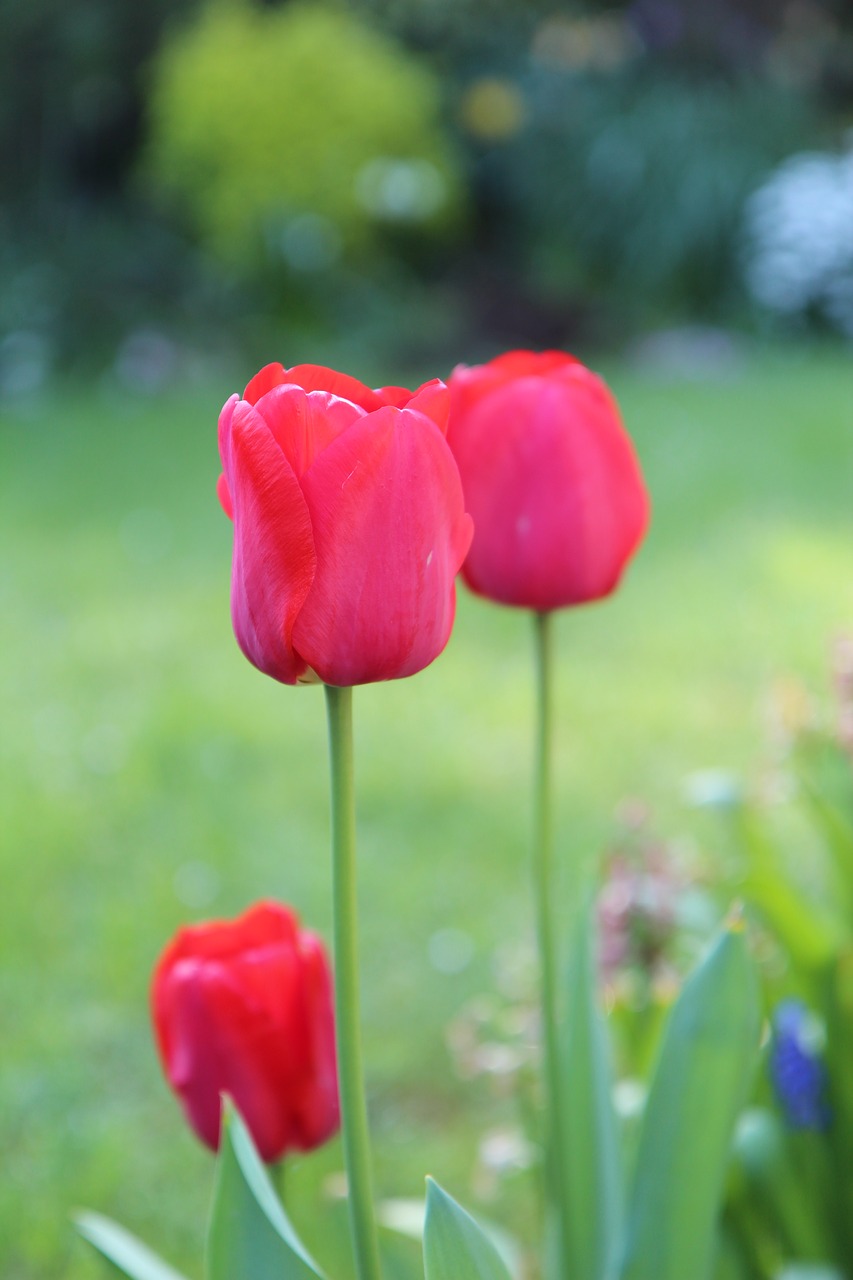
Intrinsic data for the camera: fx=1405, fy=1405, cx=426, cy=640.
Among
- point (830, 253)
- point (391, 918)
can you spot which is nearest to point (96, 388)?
point (830, 253)

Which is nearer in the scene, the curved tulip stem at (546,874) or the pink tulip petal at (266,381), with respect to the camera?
the pink tulip petal at (266,381)

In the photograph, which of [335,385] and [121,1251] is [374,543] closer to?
[335,385]

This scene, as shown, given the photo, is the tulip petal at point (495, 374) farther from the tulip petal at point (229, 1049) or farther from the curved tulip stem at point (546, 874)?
the tulip petal at point (229, 1049)

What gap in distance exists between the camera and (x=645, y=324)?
8008 millimetres

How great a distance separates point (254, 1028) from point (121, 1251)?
7.2 inches

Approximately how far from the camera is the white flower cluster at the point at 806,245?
7.58 meters

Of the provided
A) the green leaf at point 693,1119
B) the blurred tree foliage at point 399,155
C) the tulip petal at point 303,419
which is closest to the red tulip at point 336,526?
the tulip petal at point 303,419

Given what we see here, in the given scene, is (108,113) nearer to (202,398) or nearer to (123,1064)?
(202,398)

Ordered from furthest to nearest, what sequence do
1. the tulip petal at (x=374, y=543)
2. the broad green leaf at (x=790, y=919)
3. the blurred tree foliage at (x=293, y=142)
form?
the blurred tree foliage at (x=293, y=142)
the broad green leaf at (x=790, y=919)
the tulip petal at (x=374, y=543)

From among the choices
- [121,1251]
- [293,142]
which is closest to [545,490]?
[121,1251]

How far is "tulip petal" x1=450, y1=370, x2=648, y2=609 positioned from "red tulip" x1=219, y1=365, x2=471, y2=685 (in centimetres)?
22

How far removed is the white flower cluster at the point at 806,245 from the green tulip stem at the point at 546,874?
23.7 ft

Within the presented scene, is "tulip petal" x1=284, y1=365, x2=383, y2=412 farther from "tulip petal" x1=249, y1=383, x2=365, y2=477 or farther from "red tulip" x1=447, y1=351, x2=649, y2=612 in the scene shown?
"red tulip" x1=447, y1=351, x2=649, y2=612

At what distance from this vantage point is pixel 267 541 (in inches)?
24.7
